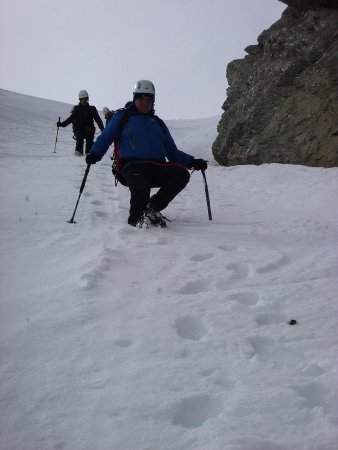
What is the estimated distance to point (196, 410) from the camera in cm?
189

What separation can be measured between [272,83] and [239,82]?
2.06 meters

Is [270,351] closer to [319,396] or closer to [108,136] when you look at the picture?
[319,396]

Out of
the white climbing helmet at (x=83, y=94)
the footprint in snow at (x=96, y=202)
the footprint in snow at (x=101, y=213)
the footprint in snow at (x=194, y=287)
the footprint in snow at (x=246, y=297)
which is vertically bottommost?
the footprint in snow at (x=246, y=297)

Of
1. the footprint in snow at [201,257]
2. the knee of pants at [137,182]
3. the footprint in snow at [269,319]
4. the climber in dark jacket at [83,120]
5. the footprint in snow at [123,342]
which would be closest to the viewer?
the footprint in snow at [123,342]

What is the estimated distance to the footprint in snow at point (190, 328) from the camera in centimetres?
252

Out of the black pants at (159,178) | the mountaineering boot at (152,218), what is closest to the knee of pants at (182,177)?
the black pants at (159,178)

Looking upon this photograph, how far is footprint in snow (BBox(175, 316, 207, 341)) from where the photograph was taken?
99.2 inches

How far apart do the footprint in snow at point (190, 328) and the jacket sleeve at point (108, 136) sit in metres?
2.97

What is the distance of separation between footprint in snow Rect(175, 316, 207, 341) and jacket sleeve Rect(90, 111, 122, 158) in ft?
9.73

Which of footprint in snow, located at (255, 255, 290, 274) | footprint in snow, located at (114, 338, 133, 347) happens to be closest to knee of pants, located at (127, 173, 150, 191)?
footprint in snow, located at (255, 255, 290, 274)

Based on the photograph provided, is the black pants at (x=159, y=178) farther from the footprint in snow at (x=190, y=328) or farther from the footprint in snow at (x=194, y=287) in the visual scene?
the footprint in snow at (x=190, y=328)

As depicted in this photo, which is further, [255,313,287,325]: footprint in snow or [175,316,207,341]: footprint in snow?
[255,313,287,325]: footprint in snow

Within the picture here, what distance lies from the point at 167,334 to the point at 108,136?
3312mm

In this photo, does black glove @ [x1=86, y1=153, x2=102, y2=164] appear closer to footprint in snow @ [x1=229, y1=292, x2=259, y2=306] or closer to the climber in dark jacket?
footprint in snow @ [x1=229, y1=292, x2=259, y2=306]
